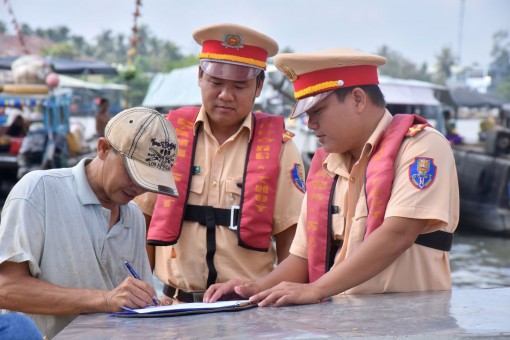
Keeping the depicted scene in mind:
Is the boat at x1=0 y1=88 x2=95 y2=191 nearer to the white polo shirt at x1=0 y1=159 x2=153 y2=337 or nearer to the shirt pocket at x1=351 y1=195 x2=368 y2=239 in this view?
the white polo shirt at x1=0 y1=159 x2=153 y2=337

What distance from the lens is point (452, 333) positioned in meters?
2.05

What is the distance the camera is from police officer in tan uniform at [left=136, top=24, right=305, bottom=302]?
143 inches

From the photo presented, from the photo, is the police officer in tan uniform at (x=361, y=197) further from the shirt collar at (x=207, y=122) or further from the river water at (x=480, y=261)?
the river water at (x=480, y=261)

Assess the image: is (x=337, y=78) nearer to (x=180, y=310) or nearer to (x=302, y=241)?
(x=302, y=241)

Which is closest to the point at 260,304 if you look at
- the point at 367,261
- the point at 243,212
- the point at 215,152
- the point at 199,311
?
the point at 199,311

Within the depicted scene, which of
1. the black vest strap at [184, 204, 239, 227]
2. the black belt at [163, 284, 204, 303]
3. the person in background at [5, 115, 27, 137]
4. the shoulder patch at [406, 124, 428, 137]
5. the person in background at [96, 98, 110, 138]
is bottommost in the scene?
the person in background at [96, 98, 110, 138]

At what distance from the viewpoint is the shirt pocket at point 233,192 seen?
145 inches

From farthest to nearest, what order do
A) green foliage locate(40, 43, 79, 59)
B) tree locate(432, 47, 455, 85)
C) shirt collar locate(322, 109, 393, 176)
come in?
tree locate(432, 47, 455, 85), green foliage locate(40, 43, 79, 59), shirt collar locate(322, 109, 393, 176)

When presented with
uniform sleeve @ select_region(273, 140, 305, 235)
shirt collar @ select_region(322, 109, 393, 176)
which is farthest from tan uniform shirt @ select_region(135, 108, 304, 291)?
shirt collar @ select_region(322, 109, 393, 176)

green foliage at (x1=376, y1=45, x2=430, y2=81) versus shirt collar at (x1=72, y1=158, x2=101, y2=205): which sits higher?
shirt collar at (x1=72, y1=158, x2=101, y2=205)

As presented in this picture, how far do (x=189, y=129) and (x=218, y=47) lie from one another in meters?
0.42

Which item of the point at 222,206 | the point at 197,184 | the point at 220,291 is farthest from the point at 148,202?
the point at 220,291

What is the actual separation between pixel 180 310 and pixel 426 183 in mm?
936

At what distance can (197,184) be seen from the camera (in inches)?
145
